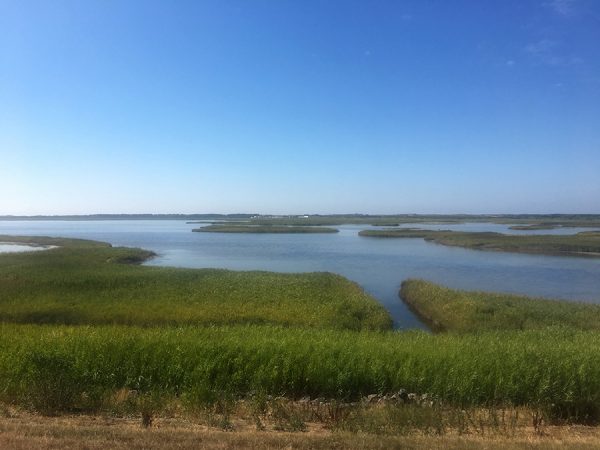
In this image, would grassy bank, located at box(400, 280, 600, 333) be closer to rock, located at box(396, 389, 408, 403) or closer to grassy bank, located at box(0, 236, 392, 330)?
grassy bank, located at box(0, 236, 392, 330)

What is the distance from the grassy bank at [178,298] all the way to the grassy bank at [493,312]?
2.66 metres

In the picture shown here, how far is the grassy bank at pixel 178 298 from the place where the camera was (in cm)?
2062

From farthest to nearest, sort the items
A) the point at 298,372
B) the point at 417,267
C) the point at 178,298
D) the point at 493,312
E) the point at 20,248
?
the point at 20,248
the point at 417,267
the point at 178,298
the point at 493,312
the point at 298,372

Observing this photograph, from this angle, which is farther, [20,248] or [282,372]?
[20,248]

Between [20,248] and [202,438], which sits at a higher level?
[202,438]

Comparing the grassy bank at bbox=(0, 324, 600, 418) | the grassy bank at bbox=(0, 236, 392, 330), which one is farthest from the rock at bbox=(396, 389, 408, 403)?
the grassy bank at bbox=(0, 236, 392, 330)

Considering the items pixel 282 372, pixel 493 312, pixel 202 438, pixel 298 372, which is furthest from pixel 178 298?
pixel 202 438

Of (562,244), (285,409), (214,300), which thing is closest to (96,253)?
(214,300)

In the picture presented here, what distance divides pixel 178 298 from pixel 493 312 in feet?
50.1

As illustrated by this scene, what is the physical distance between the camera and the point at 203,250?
63125 millimetres

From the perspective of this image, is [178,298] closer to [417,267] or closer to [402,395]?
[402,395]

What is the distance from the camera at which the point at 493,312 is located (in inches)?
864

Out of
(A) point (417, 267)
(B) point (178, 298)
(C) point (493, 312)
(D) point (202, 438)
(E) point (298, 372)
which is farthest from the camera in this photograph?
(A) point (417, 267)

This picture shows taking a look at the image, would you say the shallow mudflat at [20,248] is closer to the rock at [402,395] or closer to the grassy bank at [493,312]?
the grassy bank at [493,312]
